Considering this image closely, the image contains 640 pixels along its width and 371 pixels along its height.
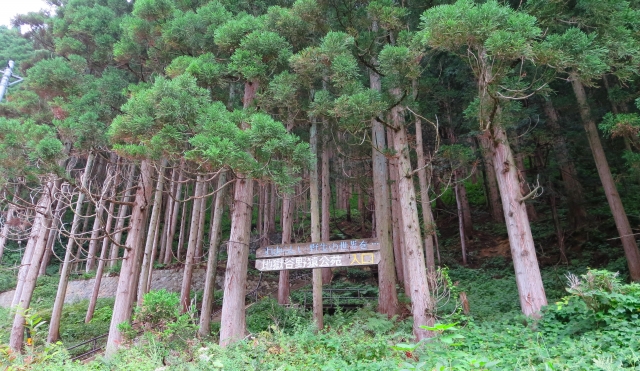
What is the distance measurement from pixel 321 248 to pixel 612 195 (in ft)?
24.1

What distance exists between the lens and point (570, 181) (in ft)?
40.5

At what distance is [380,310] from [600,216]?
29.3 ft

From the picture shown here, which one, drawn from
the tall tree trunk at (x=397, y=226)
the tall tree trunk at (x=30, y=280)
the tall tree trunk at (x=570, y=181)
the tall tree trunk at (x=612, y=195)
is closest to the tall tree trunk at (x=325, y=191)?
the tall tree trunk at (x=397, y=226)

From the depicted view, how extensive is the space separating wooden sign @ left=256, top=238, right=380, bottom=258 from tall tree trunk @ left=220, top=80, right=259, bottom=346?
608 mm

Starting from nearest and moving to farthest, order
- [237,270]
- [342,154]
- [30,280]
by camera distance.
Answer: [237,270] → [30,280] → [342,154]

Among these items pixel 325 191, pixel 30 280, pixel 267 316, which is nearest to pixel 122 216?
pixel 30 280

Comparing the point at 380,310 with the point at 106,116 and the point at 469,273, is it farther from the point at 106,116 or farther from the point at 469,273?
the point at 106,116

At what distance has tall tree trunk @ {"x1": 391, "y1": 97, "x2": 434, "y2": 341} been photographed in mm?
5867

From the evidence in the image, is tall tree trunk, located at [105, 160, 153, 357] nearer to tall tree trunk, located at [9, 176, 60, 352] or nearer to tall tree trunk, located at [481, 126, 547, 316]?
tall tree trunk, located at [9, 176, 60, 352]

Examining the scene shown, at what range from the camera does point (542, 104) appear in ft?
40.5

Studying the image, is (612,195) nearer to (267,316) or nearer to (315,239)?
(315,239)

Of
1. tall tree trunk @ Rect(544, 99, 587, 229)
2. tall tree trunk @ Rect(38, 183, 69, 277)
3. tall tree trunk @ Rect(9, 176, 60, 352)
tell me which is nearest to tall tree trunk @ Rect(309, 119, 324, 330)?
tall tree trunk @ Rect(38, 183, 69, 277)

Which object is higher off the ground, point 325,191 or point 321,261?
point 325,191

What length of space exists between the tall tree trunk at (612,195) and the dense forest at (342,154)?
0.12 ft
